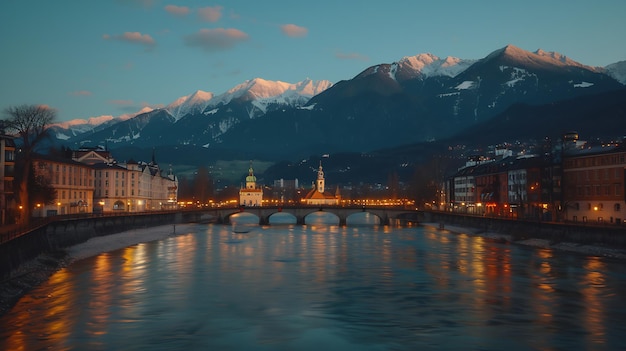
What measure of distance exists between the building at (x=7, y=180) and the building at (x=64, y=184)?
21.6 feet

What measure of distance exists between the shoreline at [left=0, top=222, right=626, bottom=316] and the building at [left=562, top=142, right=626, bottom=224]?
523 inches

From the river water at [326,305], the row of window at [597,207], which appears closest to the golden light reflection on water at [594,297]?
the river water at [326,305]

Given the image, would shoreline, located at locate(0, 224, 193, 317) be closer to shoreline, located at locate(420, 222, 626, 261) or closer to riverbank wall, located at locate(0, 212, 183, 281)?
riverbank wall, located at locate(0, 212, 183, 281)

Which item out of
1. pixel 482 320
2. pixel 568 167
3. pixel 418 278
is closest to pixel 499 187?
pixel 568 167

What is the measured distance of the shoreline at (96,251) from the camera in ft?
136

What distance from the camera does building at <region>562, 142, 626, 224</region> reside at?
8862 centimetres

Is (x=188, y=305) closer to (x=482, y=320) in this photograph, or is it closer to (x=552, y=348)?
A: (x=482, y=320)

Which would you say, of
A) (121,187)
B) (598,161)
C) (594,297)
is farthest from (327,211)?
(594,297)

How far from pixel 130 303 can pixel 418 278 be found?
81.9 ft

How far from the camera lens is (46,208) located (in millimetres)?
101438

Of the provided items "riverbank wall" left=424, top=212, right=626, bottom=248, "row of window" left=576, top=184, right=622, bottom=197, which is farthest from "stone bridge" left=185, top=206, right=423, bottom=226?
"row of window" left=576, top=184, right=622, bottom=197

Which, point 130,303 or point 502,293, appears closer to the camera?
point 130,303

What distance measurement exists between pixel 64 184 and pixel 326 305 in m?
84.6

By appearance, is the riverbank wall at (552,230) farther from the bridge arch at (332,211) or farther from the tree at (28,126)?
the tree at (28,126)
